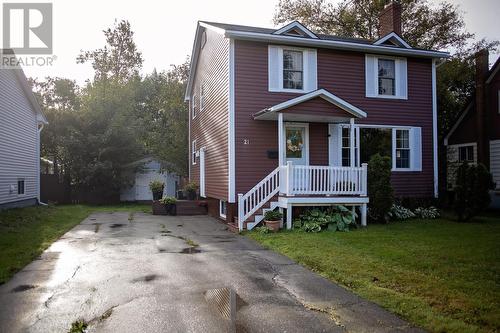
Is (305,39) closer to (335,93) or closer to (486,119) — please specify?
(335,93)

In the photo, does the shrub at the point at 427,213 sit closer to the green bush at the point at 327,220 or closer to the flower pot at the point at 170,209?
the green bush at the point at 327,220

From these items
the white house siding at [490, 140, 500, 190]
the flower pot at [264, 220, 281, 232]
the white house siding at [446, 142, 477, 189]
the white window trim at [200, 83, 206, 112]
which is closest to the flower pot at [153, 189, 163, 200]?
the white window trim at [200, 83, 206, 112]

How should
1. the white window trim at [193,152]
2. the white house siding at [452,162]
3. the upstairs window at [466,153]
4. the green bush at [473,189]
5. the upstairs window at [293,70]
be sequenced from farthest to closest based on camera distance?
1. the white window trim at [193,152]
2. the white house siding at [452,162]
3. the upstairs window at [466,153]
4. the upstairs window at [293,70]
5. the green bush at [473,189]

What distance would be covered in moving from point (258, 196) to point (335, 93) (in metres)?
5.40

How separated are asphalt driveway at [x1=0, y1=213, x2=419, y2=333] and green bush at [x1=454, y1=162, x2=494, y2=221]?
7.46 m

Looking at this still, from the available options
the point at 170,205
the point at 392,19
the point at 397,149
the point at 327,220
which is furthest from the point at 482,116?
the point at 170,205

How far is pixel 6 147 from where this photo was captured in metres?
15.6

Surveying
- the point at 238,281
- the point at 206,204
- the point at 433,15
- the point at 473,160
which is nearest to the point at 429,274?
the point at 238,281

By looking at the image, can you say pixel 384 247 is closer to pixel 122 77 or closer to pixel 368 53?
pixel 368 53

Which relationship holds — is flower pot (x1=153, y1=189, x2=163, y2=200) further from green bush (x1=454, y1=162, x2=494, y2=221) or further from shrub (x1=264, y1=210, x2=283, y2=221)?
green bush (x1=454, y1=162, x2=494, y2=221)

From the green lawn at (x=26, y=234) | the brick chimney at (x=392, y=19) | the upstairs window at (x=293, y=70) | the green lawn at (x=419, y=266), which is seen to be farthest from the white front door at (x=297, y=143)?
the green lawn at (x=26, y=234)

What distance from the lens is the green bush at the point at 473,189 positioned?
1258cm

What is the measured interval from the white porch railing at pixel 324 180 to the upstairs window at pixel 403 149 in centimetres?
384

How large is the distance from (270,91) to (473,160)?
11.1 m
